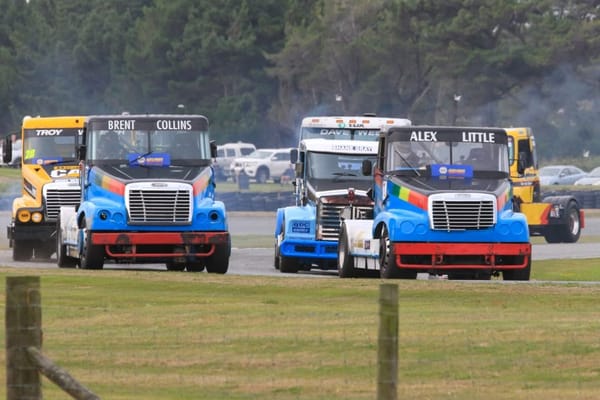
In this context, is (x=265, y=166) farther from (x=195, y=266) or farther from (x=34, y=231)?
(x=195, y=266)

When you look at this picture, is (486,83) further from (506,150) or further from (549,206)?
(506,150)

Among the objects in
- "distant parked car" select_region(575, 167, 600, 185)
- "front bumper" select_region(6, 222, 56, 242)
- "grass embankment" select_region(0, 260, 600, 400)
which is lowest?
"grass embankment" select_region(0, 260, 600, 400)

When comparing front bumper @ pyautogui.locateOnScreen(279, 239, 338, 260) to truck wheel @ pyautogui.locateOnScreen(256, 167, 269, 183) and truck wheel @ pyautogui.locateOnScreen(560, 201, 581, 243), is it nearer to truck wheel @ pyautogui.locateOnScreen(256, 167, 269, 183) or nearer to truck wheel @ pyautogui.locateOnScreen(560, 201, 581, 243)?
truck wheel @ pyautogui.locateOnScreen(560, 201, 581, 243)

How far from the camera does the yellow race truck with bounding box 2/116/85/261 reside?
30.7m

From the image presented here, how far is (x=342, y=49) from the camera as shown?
312ft

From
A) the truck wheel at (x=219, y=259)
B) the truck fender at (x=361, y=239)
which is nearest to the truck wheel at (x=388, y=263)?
the truck fender at (x=361, y=239)

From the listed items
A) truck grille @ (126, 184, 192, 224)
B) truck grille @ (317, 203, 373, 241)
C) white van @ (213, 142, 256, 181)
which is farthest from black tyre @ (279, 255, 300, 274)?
white van @ (213, 142, 256, 181)

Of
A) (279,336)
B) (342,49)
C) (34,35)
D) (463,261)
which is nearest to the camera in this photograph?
(279,336)

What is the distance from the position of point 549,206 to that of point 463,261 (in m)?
16.5

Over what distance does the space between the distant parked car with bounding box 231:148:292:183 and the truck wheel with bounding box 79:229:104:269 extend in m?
56.2

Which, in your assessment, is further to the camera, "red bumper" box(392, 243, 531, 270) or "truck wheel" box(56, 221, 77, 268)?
"truck wheel" box(56, 221, 77, 268)

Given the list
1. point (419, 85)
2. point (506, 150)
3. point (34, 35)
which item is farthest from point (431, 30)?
point (506, 150)

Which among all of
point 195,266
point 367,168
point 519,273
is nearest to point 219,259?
point 195,266

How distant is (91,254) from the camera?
25.9m
